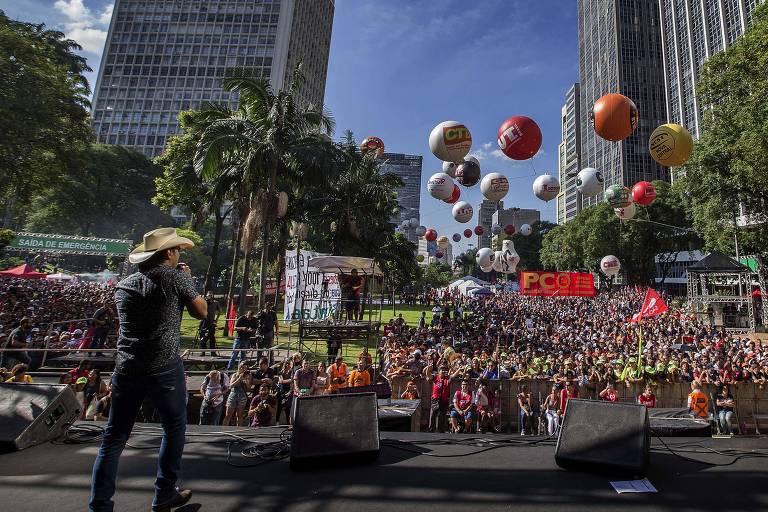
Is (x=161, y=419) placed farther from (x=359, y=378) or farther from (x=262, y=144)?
(x=262, y=144)

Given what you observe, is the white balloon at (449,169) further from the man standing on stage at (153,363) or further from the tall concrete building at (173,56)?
the tall concrete building at (173,56)

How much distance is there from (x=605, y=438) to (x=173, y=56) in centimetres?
11051

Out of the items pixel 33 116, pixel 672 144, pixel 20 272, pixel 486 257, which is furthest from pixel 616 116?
pixel 20 272

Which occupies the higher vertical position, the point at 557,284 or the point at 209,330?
the point at 557,284

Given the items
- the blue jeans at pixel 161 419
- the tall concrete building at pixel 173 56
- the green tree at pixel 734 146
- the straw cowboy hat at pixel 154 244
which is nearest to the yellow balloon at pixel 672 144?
the green tree at pixel 734 146

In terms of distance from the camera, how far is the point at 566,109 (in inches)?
5007

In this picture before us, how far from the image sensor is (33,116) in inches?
649

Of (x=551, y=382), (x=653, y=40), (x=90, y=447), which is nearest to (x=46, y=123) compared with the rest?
(x=90, y=447)

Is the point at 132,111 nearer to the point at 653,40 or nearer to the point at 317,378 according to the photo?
the point at 317,378

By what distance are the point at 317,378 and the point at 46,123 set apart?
17634mm

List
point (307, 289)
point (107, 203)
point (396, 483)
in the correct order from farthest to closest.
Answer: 1. point (107, 203)
2. point (307, 289)
3. point (396, 483)

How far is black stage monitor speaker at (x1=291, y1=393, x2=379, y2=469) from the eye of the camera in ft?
11.0

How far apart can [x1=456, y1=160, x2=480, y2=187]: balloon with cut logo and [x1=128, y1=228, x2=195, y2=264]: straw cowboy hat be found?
13.2 m

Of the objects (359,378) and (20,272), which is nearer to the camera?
(359,378)
